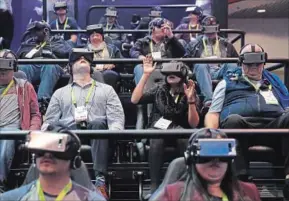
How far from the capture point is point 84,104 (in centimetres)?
438

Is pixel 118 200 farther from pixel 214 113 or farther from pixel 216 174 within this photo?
pixel 216 174

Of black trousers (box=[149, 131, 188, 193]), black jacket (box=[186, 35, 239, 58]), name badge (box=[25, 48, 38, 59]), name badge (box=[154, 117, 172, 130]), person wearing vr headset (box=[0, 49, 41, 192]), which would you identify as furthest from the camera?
black jacket (box=[186, 35, 239, 58])

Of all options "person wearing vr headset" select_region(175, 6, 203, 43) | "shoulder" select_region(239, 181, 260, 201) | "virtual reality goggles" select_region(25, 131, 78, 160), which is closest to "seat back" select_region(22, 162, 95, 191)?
→ "virtual reality goggles" select_region(25, 131, 78, 160)

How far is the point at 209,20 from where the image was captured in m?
6.79

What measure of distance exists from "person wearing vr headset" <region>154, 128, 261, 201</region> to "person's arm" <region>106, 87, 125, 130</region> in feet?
5.18

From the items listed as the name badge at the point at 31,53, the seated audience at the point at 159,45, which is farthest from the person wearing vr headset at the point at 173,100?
the name badge at the point at 31,53

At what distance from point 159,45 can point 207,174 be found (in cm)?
355

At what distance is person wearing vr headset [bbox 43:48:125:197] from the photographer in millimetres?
4246

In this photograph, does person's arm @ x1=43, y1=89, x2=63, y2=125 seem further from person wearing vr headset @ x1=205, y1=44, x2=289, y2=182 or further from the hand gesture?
person wearing vr headset @ x1=205, y1=44, x2=289, y2=182

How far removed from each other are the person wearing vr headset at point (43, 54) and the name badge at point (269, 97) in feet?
6.71

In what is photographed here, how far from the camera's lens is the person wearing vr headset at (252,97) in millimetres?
4102

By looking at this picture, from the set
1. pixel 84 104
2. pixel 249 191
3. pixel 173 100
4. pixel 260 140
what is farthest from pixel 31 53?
pixel 249 191

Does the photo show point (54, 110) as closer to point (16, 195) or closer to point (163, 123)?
point (163, 123)

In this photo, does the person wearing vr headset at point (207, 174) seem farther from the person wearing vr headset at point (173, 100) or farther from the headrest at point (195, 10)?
the headrest at point (195, 10)
